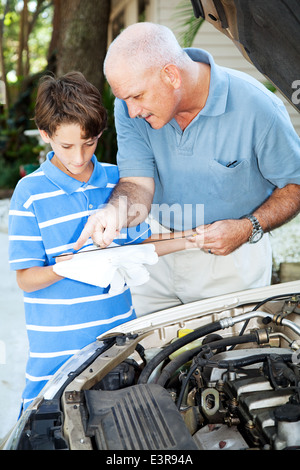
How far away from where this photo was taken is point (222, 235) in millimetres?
1987

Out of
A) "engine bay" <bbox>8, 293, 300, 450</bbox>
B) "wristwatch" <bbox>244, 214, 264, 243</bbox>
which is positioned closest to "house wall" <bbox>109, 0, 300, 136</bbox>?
"wristwatch" <bbox>244, 214, 264, 243</bbox>

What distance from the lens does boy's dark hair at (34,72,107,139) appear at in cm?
175

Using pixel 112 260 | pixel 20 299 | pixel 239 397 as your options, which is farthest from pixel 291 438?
pixel 20 299

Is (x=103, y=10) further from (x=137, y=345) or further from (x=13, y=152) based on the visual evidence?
(x=13, y=152)

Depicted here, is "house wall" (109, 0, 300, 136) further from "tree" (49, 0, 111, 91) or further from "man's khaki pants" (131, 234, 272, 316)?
"man's khaki pants" (131, 234, 272, 316)

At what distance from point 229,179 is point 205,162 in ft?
0.44

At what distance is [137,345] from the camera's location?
1.69 m

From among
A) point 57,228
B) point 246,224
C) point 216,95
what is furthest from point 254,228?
point 57,228

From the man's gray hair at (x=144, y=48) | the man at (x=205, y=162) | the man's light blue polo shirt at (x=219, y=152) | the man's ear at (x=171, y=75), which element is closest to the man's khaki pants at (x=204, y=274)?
the man at (x=205, y=162)

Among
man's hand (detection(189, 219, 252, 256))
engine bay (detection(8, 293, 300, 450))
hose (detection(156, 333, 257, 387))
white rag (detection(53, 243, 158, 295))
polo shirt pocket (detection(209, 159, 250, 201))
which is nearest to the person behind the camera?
engine bay (detection(8, 293, 300, 450))

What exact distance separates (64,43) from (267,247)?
12.4ft

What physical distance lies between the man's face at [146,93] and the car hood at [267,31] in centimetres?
28

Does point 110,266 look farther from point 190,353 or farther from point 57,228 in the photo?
point 190,353

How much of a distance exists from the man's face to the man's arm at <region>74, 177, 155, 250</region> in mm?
321
